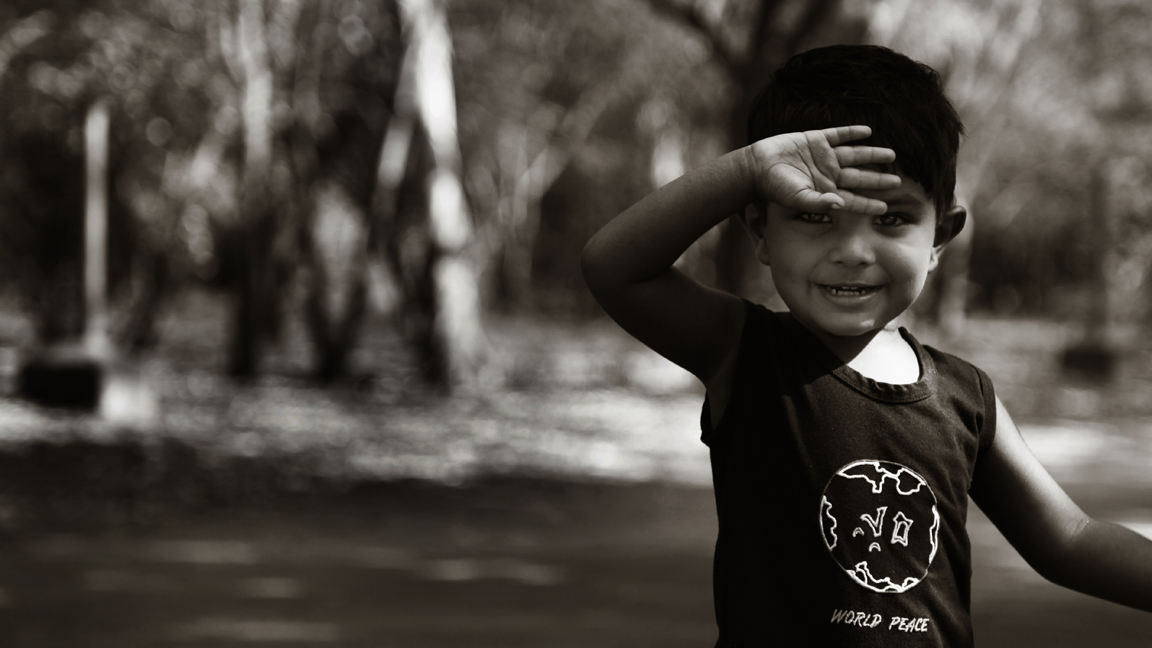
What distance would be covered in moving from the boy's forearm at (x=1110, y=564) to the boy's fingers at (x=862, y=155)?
77 cm

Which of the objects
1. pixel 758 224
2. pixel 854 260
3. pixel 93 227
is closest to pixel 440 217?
pixel 93 227

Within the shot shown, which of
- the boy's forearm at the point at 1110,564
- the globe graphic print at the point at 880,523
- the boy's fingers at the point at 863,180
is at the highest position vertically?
the boy's fingers at the point at 863,180

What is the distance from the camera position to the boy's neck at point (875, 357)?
200 cm

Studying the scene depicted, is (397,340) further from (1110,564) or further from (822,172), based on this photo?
(822,172)

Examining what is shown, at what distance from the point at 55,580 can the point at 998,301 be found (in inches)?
1724

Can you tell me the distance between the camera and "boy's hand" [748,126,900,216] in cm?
179

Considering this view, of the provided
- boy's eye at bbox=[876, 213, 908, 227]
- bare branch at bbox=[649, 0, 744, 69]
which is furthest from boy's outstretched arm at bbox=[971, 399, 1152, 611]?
bare branch at bbox=[649, 0, 744, 69]

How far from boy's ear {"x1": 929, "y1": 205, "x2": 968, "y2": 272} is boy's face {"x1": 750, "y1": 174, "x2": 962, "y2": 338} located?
12 cm

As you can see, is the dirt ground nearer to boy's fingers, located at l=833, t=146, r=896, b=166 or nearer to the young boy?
the young boy

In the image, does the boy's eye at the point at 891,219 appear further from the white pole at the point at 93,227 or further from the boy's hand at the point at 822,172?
the white pole at the point at 93,227

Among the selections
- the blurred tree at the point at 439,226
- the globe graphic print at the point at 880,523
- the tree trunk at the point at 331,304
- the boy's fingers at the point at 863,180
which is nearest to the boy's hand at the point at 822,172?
the boy's fingers at the point at 863,180

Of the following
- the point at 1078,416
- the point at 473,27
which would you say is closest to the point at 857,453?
the point at 1078,416

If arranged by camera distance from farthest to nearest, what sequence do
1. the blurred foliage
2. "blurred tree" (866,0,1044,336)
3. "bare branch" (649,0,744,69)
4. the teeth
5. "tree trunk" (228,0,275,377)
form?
1. "blurred tree" (866,0,1044,336)
2. "tree trunk" (228,0,275,377)
3. the blurred foliage
4. "bare branch" (649,0,744,69)
5. the teeth

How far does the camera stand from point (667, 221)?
6.24 ft
